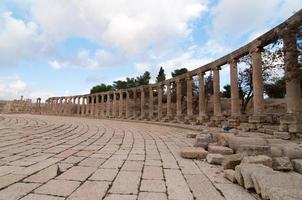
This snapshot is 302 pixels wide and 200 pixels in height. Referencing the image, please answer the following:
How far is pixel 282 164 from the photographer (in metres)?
4.89

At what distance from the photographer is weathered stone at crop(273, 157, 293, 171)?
485cm

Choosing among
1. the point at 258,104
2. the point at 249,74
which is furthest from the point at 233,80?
the point at 249,74

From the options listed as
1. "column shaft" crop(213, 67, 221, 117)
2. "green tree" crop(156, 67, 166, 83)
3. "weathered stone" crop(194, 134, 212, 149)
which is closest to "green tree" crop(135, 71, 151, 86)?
"green tree" crop(156, 67, 166, 83)

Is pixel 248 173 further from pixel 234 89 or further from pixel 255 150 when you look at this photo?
pixel 234 89

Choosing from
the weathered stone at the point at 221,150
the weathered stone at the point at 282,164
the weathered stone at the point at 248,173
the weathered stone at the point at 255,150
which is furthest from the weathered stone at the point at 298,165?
the weathered stone at the point at 221,150

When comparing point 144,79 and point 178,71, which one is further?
point 144,79

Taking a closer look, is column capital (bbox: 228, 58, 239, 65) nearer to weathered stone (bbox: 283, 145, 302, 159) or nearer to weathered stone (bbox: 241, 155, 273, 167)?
weathered stone (bbox: 283, 145, 302, 159)

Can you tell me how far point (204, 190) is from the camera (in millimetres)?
3900

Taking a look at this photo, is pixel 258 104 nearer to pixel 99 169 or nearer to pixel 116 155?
pixel 116 155

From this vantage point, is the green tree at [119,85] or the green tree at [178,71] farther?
the green tree at [119,85]

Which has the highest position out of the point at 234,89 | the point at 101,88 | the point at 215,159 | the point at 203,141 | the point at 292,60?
the point at 101,88

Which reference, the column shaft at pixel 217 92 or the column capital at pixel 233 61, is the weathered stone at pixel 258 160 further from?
the column shaft at pixel 217 92

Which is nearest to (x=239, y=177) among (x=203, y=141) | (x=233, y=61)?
(x=203, y=141)

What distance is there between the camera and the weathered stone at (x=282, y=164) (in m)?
4.85
